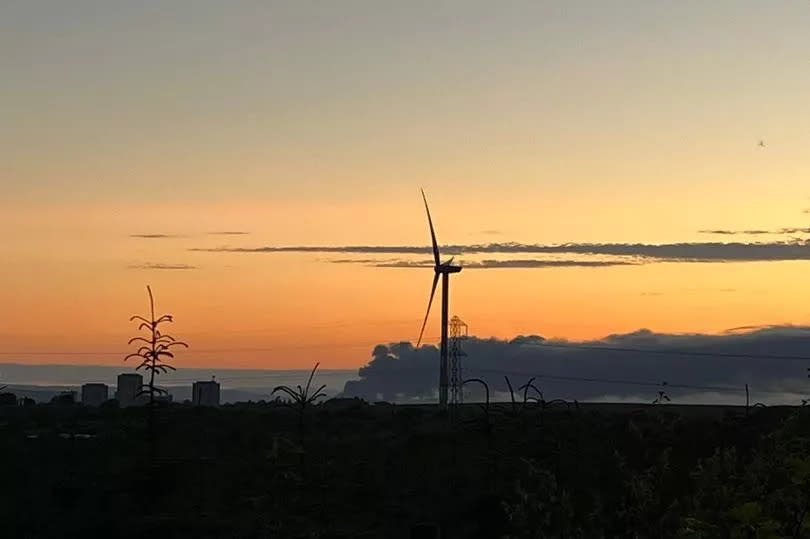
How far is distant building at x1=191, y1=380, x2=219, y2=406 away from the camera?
111938 millimetres

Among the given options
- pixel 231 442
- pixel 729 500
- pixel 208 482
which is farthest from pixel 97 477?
pixel 729 500

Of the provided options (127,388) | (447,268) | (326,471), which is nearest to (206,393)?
(127,388)

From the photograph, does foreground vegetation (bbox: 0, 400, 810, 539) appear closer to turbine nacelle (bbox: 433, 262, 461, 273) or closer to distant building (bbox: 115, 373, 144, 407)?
turbine nacelle (bbox: 433, 262, 461, 273)

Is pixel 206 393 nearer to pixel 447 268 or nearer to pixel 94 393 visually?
pixel 94 393

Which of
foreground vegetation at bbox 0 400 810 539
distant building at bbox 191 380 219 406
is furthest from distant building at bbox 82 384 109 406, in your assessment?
foreground vegetation at bbox 0 400 810 539

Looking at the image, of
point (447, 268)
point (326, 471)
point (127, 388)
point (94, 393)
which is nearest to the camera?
point (326, 471)

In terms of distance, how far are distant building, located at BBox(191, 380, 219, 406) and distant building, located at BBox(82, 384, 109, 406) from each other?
12.6 m

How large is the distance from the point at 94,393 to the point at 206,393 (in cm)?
1418

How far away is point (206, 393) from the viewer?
4589 inches

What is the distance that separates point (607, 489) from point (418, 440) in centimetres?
1729

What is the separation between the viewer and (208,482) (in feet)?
188

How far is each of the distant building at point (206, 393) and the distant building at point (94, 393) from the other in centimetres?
1256

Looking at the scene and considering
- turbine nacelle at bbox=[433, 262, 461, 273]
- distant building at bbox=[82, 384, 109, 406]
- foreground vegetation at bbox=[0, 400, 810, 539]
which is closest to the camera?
foreground vegetation at bbox=[0, 400, 810, 539]

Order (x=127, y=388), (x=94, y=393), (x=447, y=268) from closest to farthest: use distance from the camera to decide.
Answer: (x=447, y=268) → (x=127, y=388) → (x=94, y=393)
